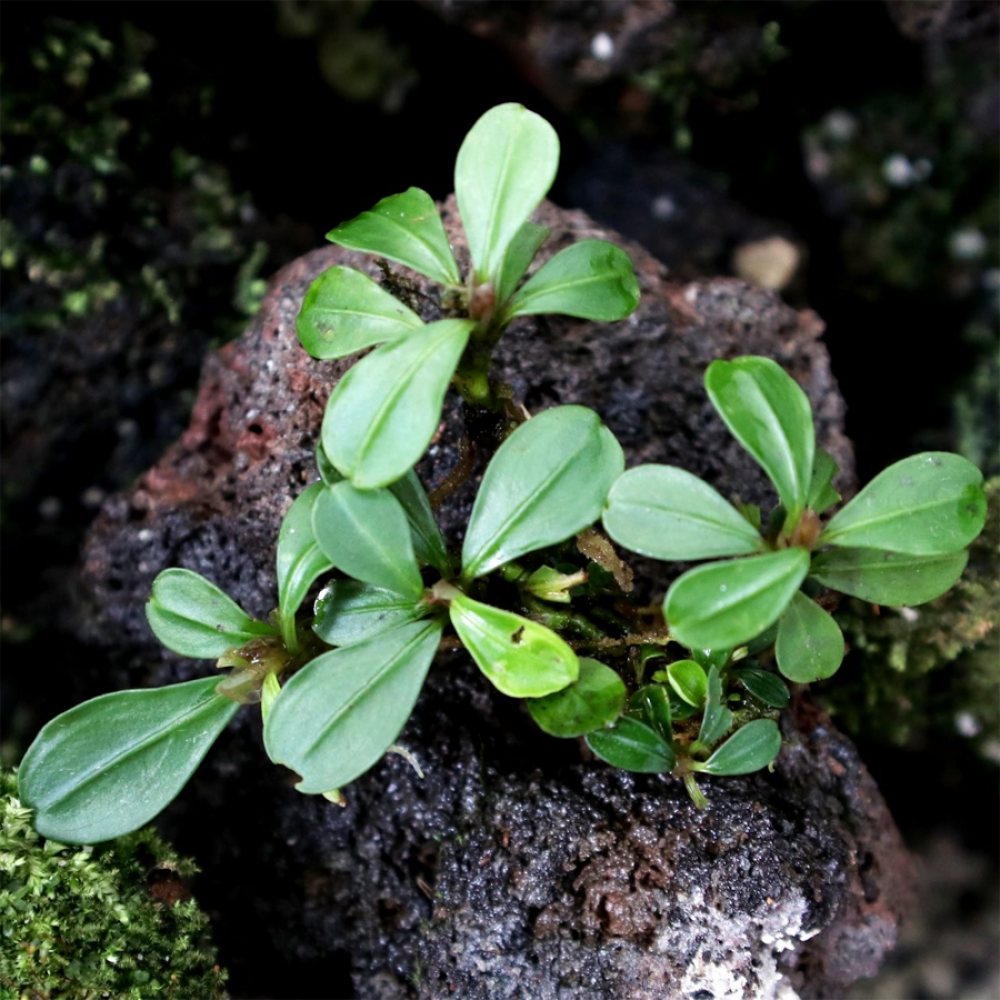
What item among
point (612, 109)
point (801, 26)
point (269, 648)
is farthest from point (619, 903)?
point (801, 26)

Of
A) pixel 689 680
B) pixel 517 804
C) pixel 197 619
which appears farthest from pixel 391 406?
pixel 517 804

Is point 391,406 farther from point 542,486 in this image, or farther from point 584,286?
point 584,286

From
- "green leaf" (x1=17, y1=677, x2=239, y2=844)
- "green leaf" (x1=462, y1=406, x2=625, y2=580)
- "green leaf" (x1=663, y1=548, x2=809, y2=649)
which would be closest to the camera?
"green leaf" (x1=663, y1=548, x2=809, y2=649)

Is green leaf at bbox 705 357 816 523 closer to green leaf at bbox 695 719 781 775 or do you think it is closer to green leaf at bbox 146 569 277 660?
green leaf at bbox 695 719 781 775

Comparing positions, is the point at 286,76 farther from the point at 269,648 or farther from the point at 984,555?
the point at 984,555

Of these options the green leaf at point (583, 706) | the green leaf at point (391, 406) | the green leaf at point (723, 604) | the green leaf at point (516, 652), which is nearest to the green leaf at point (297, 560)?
the green leaf at point (391, 406)

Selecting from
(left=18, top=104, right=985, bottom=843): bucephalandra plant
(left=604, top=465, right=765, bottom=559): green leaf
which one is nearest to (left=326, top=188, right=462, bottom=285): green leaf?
(left=18, top=104, right=985, bottom=843): bucephalandra plant
